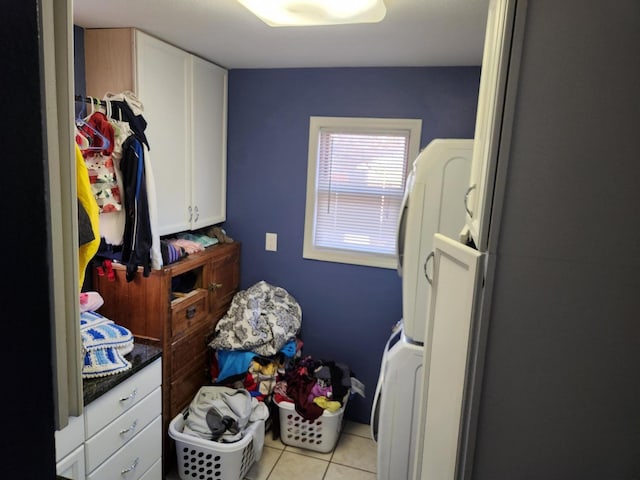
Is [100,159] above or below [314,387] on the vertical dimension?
above

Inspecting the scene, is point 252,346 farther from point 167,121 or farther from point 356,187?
point 167,121

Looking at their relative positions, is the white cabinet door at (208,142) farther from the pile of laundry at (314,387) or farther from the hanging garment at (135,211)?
the pile of laundry at (314,387)

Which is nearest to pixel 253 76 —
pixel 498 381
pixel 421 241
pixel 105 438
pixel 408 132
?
pixel 408 132

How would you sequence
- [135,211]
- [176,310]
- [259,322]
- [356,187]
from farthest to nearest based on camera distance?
1. [356,187]
2. [259,322]
3. [176,310]
4. [135,211]

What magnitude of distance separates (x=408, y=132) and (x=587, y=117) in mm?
1834

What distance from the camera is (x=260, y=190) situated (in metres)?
2.94

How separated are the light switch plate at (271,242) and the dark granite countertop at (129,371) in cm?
106

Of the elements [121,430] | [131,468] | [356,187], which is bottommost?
[131,468]

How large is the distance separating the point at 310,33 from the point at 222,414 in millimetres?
1995

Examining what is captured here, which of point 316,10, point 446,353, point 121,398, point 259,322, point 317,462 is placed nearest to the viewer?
point 446,353

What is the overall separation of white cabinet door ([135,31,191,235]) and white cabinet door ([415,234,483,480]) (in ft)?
5.34

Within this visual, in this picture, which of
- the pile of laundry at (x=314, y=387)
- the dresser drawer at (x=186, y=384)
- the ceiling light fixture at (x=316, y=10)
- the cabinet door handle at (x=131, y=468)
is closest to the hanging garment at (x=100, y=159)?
the ceiling light fixture at (x=316, y=10)

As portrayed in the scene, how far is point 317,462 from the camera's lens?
2537 mm

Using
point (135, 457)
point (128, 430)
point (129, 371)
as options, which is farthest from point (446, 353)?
point (135, 457)
